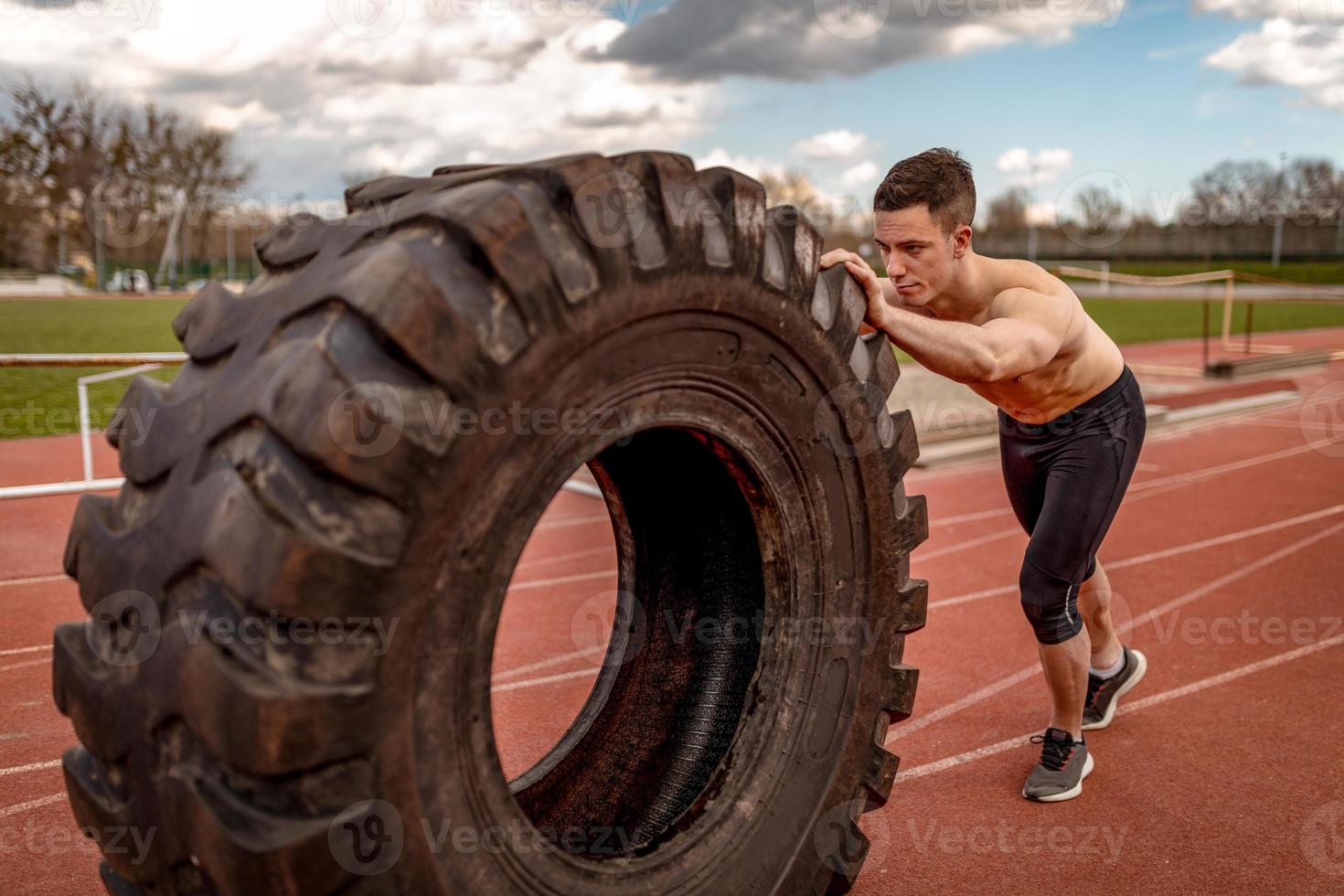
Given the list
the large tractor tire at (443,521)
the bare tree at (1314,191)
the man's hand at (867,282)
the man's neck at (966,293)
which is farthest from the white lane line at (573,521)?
the bare tree at (1314,191)

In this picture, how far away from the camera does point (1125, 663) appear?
4594 mm

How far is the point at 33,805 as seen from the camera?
3.53 meters

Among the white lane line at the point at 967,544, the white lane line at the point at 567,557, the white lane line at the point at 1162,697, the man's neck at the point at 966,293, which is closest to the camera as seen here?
the man's neck at the point at 966,293

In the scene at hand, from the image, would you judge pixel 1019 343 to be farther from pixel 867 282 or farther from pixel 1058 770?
pixel 1058 770

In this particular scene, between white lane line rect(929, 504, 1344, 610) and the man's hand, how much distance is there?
3610 mm

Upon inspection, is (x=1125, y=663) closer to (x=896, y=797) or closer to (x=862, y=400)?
(x=896, y=797)

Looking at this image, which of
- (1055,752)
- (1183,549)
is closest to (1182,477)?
(1183,549)

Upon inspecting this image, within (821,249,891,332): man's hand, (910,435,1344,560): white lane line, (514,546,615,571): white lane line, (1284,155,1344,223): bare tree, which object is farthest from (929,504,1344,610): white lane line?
(1284,155,1344,223): bare tree

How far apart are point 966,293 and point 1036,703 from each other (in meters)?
2.12

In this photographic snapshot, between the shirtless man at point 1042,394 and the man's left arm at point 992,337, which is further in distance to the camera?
the shirtless man at point 1042,394

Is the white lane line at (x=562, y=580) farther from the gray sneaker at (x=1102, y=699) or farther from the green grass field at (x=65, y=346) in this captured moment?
the green grass field at (x=65, y=346)

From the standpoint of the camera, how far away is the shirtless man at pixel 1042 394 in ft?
10.9

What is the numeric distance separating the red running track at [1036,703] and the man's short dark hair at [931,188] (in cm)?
204

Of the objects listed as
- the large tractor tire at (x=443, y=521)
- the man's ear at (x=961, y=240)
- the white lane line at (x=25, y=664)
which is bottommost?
the white lane line at (x=25, y=664)
